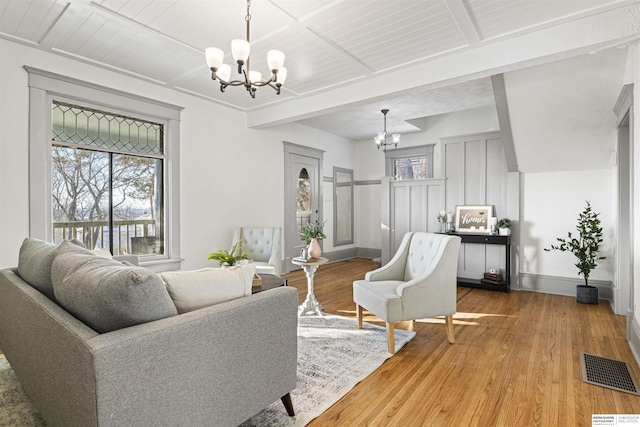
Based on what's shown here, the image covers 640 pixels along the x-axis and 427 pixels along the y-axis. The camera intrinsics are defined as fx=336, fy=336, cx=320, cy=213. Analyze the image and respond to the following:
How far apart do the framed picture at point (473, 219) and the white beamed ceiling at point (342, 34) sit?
8.33 feet

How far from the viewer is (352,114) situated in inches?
237

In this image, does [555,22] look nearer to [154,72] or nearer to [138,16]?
[138,16]

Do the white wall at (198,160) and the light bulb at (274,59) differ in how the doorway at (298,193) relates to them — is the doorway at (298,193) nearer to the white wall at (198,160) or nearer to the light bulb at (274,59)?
the white wall at (198,160)

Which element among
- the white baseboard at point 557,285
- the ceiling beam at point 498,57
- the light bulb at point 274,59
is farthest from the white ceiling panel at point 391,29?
the white baseboard at point 557,285

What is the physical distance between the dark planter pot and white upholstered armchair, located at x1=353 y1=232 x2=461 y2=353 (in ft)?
7.87

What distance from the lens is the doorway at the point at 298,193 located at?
20.8 feet

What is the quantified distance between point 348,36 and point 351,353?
2835 mm

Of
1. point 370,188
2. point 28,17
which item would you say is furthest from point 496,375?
point 370,188

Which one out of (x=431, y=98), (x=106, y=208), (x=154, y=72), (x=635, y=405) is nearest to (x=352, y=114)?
(x=431, y=98)

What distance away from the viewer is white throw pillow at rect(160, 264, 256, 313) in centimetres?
153

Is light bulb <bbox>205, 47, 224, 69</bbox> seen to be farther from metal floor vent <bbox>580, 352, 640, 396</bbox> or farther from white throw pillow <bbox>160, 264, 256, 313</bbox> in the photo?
metal floor vent <bbox>580, 352, 640, 396</bbox>

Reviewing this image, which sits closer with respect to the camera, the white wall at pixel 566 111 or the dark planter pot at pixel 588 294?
the white wall at pixel 566 111

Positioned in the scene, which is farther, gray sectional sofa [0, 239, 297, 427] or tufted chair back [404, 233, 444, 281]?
tufted chair back [404, 233, 444, 281]

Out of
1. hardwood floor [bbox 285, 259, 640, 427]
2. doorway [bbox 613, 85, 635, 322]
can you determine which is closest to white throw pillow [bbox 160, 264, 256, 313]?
hardwood floor [bbox 285, 259, 640, 427]
